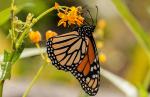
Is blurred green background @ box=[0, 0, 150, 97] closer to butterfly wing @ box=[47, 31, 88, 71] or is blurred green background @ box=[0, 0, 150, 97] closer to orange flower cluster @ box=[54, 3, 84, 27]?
butterfly wing @ box=[47, 31, 88, 71]

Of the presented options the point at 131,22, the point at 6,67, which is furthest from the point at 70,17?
the point at 131,22

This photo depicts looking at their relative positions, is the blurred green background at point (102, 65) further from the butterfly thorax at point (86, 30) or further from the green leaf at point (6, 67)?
the green leaf at point (6, 67)

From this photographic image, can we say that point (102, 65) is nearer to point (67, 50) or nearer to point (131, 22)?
point (131, 22)

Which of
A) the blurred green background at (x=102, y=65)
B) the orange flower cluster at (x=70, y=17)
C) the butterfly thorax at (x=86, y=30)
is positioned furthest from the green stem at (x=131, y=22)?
the blurred green background at (x=102, y=65)

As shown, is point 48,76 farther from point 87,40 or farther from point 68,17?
point 68,17

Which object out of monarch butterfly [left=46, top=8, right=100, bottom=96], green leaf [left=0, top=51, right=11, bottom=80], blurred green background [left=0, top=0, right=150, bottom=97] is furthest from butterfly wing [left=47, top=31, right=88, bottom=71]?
blurred green background [left=0, top=0, right=150, bottom=97]

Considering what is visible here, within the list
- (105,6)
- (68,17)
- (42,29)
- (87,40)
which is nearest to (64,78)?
(42,29)

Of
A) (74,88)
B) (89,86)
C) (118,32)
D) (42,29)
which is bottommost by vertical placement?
(89,86)
